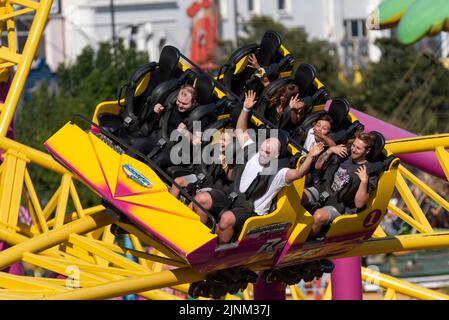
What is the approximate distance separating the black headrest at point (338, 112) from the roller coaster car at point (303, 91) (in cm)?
34

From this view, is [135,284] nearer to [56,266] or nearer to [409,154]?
[56,266]

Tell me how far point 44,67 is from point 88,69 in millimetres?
4941

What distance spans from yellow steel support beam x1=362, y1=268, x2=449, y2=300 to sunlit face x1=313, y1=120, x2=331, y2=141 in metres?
2.42

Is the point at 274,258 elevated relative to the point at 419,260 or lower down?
elevated

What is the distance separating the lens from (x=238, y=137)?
8.76 m

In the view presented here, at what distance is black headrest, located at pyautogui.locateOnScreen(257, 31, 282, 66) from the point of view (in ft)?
32.8

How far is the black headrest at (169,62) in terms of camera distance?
963 cm

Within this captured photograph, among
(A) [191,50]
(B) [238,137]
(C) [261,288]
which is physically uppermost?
(B) [238,137]

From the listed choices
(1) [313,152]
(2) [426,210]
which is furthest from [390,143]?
(2) [426,210]

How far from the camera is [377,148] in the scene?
28.5 feet

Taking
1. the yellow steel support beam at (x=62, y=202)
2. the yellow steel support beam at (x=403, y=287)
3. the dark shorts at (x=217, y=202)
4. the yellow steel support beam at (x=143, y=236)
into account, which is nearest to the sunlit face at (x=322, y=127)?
the dark shorts at (x=217, y=202)

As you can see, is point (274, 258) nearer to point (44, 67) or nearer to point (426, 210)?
point (426, 210)

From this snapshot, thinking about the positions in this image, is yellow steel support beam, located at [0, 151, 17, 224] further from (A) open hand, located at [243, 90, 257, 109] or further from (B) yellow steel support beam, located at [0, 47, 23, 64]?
(A) open hand, located at [243, 90, 257, 109]
